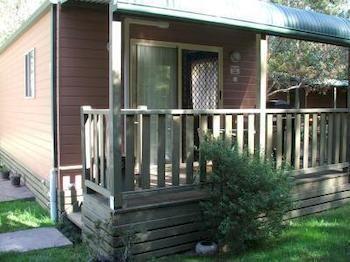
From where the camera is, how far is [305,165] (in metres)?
6.52

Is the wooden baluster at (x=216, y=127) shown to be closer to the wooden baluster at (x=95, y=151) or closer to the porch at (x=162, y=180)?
the porch at (x=162, y=180)

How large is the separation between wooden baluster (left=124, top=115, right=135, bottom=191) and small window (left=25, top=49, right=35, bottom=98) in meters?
4.02

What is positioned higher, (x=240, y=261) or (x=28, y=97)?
(x=28, y=97)

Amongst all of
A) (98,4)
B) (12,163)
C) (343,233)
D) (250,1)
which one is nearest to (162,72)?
(98,4)

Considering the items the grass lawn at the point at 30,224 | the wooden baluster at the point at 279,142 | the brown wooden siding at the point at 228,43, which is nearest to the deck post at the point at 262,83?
the wooden baluster at the point at 279,142

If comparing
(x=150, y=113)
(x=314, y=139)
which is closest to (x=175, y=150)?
(x=150, y=113)

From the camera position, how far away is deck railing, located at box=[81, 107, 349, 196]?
5.01 meters

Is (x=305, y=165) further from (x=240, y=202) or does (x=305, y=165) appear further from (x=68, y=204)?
(x=68, y=204)

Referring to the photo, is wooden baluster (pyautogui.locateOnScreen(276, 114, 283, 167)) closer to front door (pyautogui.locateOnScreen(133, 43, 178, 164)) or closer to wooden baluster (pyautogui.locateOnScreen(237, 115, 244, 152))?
wooden baluster (pyautogui.locateOnScreen(237, 115, 244, 152))

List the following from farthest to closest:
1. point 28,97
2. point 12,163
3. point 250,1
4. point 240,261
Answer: point 12,163, point 28,97, point 250,1, point 240,261

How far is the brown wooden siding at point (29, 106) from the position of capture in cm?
712

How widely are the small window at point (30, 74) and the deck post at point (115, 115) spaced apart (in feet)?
13.2

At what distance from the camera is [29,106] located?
344 inches

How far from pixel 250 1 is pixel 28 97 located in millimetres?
4948
